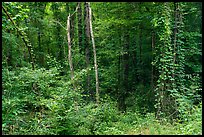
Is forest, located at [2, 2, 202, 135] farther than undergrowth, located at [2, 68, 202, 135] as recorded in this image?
Yes

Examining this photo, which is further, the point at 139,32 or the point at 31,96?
the point at 139,32

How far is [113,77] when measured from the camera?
1286cm

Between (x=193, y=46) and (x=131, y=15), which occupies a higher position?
(x=131, y=15)

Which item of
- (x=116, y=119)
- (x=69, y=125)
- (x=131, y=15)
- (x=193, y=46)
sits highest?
(x=131, y=15)

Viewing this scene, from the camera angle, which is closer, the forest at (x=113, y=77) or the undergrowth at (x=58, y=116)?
the undergrowth at (x=58, y=116)

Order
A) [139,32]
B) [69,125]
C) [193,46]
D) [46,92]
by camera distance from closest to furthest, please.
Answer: [69,125] → [46,92] → [193,46] → [139,32]

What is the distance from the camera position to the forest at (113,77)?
686cm

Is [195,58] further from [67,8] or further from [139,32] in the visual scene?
[67,8]

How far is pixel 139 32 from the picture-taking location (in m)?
12.5

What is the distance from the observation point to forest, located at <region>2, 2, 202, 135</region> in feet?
22.5

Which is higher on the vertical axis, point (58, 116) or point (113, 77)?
point (58, 116)

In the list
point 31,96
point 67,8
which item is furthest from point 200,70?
point 67,8

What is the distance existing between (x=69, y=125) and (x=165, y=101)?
10.5 ft

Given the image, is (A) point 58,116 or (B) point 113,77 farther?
(B) point 113,77
